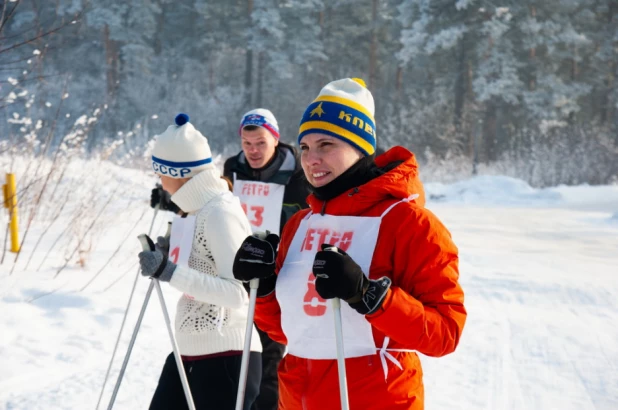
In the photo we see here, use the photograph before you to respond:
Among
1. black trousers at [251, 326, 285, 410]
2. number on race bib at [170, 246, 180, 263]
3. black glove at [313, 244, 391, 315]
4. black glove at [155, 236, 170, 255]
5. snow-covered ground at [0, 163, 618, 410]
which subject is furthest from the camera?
snow-covered ground at [0, 163, 618, 410]

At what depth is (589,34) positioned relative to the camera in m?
31.8

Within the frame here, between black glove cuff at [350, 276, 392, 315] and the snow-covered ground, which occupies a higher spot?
black glove cuff at [350, 276, 392, 315]

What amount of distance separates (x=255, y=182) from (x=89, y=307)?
8.24ft

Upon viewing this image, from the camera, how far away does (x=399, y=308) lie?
6.48 ft

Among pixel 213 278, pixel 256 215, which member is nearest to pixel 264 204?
pixel 256 215

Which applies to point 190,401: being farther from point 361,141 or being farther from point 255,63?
point 255,63

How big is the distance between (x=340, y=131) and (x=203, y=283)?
991mm

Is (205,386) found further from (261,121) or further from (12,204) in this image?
(12,204)

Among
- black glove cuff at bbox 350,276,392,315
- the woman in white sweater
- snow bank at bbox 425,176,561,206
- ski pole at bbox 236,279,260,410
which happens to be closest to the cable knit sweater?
the woman in white sweater

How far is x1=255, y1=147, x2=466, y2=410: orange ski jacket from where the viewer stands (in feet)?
6.61

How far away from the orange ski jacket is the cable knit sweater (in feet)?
2.58

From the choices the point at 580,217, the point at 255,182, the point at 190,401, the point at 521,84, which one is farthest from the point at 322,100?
the point at 521,84

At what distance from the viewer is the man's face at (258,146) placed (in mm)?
4824

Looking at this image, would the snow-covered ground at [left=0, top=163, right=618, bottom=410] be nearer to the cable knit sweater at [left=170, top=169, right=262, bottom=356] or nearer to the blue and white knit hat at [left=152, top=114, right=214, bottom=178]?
the cable knit sweater at [left=170, top=169, right=262, bottom=356]
